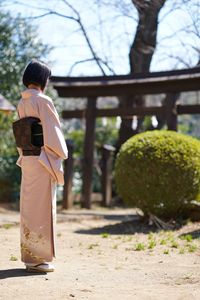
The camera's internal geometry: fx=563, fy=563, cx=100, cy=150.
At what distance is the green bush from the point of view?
9430 millimetres

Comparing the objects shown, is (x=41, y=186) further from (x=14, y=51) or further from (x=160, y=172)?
(x=14, y=51)

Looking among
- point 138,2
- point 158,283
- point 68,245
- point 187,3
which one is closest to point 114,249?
point 68,245

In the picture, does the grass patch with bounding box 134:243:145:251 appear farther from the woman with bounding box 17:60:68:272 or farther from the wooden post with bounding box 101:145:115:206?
the wooden post with bounding box 101:145:115:206

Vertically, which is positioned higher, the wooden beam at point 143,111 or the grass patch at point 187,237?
the wooden beam at point 143,111

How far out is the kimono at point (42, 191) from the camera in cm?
526

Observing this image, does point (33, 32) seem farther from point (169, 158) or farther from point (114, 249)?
point (114, 249)

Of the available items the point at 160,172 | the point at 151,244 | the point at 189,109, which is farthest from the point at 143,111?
the point at 151,244

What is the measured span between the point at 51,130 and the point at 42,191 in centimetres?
58

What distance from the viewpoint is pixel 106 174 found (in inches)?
598

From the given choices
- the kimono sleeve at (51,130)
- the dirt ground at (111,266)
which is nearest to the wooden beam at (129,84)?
the dirt ground at (111,266)

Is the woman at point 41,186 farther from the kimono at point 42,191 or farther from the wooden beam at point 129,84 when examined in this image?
the wooden beam at point 129,84

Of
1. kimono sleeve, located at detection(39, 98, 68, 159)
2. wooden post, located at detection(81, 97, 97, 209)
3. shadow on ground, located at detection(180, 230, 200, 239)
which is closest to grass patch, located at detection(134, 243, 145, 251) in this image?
shadow on ground, located at detection(180, 230, 200, 239)

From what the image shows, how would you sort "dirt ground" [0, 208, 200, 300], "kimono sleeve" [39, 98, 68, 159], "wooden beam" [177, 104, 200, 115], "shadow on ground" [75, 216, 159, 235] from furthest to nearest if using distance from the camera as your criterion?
"wooden beam" [177, 104, 200, 115]
"shadow on ground" [75, 216, 159, 235]
"kimono sleeve" [39, 98, 68, 159]
"dirt ground" [0, 208, 200, 300]

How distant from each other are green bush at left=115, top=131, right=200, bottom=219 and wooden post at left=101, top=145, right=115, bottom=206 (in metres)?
5.20
